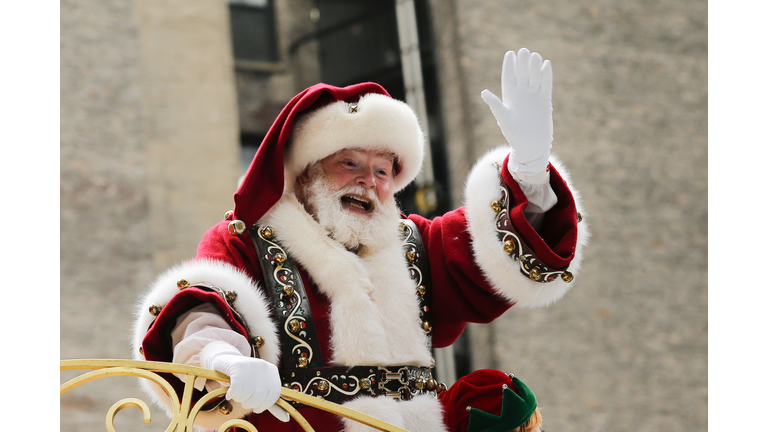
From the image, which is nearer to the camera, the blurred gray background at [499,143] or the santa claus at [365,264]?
the santa claus at [365,264]

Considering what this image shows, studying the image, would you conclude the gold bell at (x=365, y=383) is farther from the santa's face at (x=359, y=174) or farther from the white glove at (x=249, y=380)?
the santa's face at (x=359, y=174)

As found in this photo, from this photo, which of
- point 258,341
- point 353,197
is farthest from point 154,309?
point 353,197

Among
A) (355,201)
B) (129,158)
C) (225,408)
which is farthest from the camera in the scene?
(129,158)

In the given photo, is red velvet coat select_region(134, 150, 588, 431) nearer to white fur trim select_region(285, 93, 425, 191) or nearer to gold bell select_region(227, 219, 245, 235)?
gold bell select_region(227, 219, 245, 235)

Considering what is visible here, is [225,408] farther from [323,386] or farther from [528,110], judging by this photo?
[528,110]

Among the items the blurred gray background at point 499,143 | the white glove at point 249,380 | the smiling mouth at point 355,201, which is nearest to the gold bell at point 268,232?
the smiling mouth at point 355,201

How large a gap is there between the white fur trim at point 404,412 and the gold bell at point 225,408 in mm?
364

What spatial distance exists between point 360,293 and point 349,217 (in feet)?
1.03

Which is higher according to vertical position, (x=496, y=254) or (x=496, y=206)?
(x=496, y=206)

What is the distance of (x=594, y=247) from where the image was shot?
353 inches

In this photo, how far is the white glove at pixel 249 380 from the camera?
226 cm

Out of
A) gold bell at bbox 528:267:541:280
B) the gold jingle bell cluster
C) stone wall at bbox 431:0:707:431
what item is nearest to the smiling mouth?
the gold jingle bell cluster

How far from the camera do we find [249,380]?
2.27m

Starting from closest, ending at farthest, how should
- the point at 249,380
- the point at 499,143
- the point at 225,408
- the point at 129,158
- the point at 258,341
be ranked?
the point at 249,380 → the point at 225,408 → the point at 258,341 → the point at 129,158 → the point at 499,143
